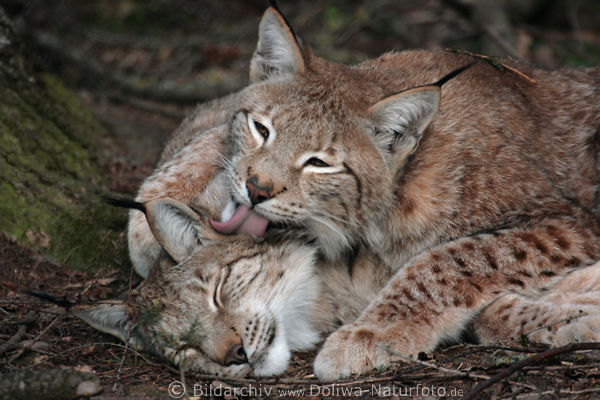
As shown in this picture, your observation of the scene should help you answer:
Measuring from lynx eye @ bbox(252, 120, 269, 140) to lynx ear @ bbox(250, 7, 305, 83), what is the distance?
0.41 m

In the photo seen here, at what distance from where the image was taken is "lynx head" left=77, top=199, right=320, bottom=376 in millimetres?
3172

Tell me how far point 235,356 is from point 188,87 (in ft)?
17.9

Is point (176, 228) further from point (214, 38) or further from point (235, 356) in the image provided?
point (214, 38)

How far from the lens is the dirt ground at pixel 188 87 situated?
2.90 metres

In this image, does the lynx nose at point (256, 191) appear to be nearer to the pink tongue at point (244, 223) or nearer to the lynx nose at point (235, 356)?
the pink tongue at point (244, 223)

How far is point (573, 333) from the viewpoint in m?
3.22

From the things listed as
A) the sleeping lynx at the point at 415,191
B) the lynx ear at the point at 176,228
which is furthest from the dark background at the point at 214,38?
the lynx ear at the point at 176,228

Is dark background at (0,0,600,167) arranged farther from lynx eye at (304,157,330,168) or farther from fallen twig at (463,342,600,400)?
fallen twig at (463,342,600,400)

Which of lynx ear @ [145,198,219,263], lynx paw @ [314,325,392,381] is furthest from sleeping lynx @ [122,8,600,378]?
lynx ear @ [145,198,219,263]

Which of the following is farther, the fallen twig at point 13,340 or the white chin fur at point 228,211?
the white chin fur at point 228,211

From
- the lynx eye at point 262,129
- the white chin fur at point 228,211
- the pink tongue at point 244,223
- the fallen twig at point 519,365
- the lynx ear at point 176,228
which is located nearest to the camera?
the fallen twig at point 519,365

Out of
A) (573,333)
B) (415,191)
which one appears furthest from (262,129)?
(573,333)

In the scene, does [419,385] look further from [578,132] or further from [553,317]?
[578,132]

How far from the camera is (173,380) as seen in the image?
3.06 m
